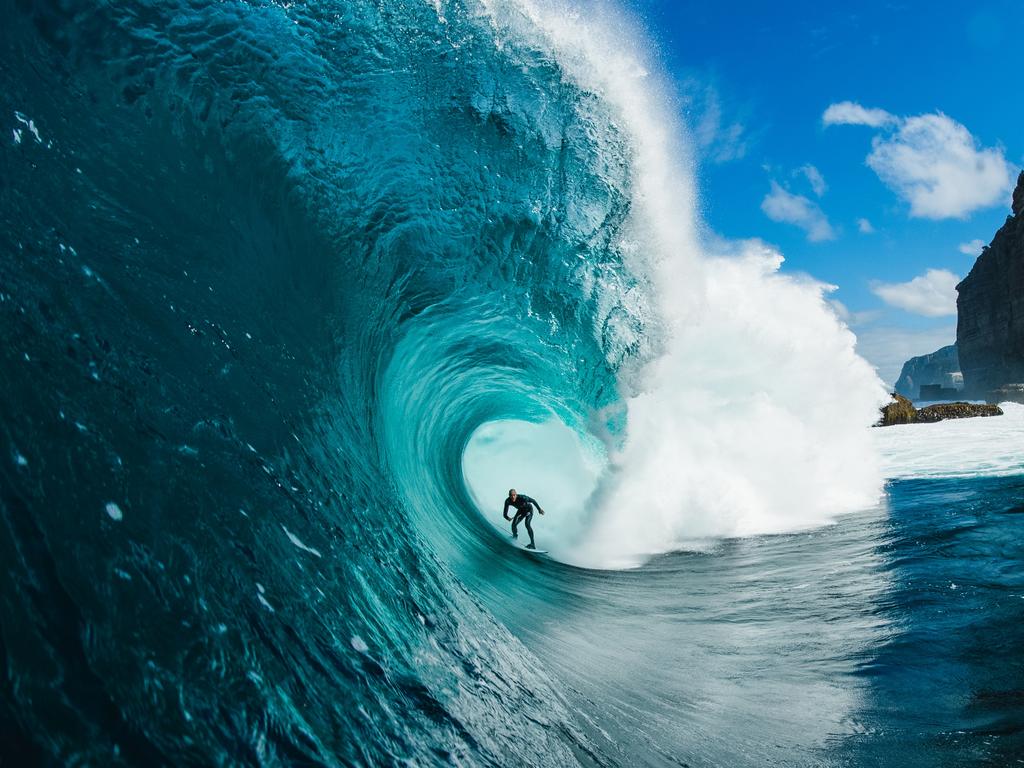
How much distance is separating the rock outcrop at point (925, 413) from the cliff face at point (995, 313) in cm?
2279

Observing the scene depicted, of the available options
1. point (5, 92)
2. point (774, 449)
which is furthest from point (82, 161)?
point (774, 449)

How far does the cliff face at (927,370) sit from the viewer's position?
130 m

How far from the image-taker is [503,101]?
259 inches

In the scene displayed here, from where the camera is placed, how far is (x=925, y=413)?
108 ft

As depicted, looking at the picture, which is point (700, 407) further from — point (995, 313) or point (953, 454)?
point (995, 313)

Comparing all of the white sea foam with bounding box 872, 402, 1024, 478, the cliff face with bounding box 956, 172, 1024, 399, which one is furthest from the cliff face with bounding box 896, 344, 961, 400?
the white sea foam with bounding box 872, 402, 1024, 478

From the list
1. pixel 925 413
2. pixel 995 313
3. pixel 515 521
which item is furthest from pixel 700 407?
pixel 995 313

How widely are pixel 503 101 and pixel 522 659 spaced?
19.3ft

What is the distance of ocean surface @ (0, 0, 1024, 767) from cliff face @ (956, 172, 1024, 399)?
58.1 m

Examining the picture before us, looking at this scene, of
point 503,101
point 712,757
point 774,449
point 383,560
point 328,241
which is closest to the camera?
point 712,757

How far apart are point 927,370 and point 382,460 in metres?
175

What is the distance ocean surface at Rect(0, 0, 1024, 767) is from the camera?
1.80 metres

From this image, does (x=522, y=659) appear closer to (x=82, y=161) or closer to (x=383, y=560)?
(x=383, y=560)

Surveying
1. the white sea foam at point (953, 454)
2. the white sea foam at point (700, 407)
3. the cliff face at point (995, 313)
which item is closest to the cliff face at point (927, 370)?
the cliff face at point (995, 313)
